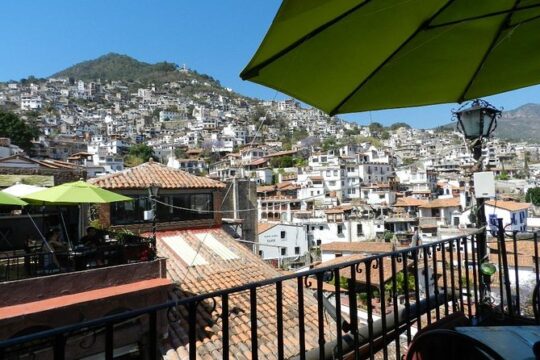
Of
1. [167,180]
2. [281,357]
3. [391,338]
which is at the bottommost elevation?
[391,338]

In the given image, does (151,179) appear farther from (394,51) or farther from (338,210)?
(338,210)

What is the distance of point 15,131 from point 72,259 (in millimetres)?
70788

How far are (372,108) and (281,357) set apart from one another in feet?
5.79

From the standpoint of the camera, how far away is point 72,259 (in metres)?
8.85

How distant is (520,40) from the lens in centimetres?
213

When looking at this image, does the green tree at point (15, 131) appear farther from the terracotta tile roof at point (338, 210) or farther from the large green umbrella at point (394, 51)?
the large green umbrella at point (394, 51)

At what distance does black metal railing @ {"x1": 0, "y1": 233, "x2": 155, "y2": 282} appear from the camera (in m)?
8.38

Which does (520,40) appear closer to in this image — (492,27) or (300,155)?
(492,27)

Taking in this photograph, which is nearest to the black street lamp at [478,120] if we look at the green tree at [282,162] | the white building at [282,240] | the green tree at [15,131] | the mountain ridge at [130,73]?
the white building at [282,240]

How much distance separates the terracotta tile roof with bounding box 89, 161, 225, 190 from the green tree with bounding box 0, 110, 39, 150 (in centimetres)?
6137

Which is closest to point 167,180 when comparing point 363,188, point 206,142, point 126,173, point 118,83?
point 126,173

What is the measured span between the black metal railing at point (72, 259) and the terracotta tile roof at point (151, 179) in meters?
5.06

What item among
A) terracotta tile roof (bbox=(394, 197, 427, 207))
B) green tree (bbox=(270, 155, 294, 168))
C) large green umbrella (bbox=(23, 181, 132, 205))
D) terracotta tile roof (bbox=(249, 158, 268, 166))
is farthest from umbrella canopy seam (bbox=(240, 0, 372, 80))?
green tree (bbox=(270, 155, 294, 168))

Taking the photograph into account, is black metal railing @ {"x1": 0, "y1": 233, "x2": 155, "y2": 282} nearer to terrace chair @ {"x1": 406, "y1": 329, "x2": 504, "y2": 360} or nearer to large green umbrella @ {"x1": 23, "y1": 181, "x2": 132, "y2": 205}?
large green umbrella @ {"x1": 23, "y1": 181, "x2": 132, "y2": 205}
